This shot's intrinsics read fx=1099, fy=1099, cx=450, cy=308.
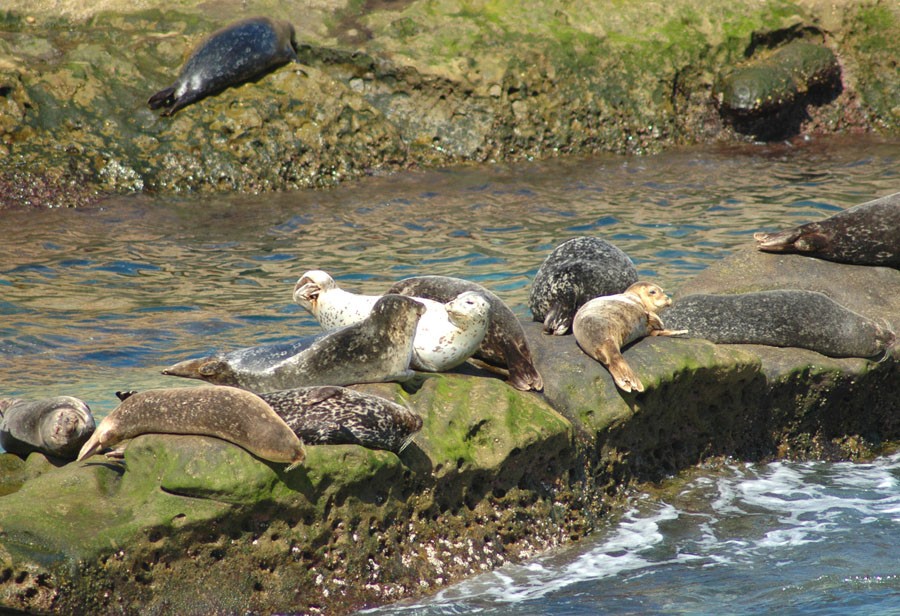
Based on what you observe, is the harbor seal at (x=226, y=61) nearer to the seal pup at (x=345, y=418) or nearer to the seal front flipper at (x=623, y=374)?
the seal front flipper at (x=623, y=374)

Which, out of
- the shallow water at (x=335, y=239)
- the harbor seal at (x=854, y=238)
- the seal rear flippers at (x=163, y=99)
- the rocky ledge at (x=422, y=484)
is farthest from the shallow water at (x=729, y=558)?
the seal rear flippers at (x=163, y=99)

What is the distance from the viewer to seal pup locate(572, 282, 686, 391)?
19.4 feet

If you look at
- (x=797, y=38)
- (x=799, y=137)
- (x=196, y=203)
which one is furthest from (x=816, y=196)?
(x=196, y=203)

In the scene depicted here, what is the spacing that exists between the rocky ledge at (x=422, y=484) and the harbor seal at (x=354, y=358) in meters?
0.14

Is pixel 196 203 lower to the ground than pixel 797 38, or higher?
lower

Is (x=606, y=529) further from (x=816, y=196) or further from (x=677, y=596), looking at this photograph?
(x=816, y=196)

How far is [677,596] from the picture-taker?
4711mm

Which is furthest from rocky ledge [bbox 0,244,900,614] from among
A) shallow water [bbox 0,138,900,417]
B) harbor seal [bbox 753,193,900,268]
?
shallow water [bbox 0,138,900,417]

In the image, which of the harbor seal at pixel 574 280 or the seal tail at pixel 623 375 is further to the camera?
the harbor seal at pixel 574 280

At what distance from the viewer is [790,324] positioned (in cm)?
684

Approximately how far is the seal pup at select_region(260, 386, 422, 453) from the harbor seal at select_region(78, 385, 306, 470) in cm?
21

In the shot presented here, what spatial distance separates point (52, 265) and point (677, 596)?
7.56 m

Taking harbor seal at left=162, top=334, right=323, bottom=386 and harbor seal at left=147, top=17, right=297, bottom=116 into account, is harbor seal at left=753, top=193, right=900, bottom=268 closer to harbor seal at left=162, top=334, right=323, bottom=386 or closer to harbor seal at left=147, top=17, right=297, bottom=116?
harbor seal at left=162, top=334, right=323, bottom=386

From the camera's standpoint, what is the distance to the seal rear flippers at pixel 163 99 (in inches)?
514
